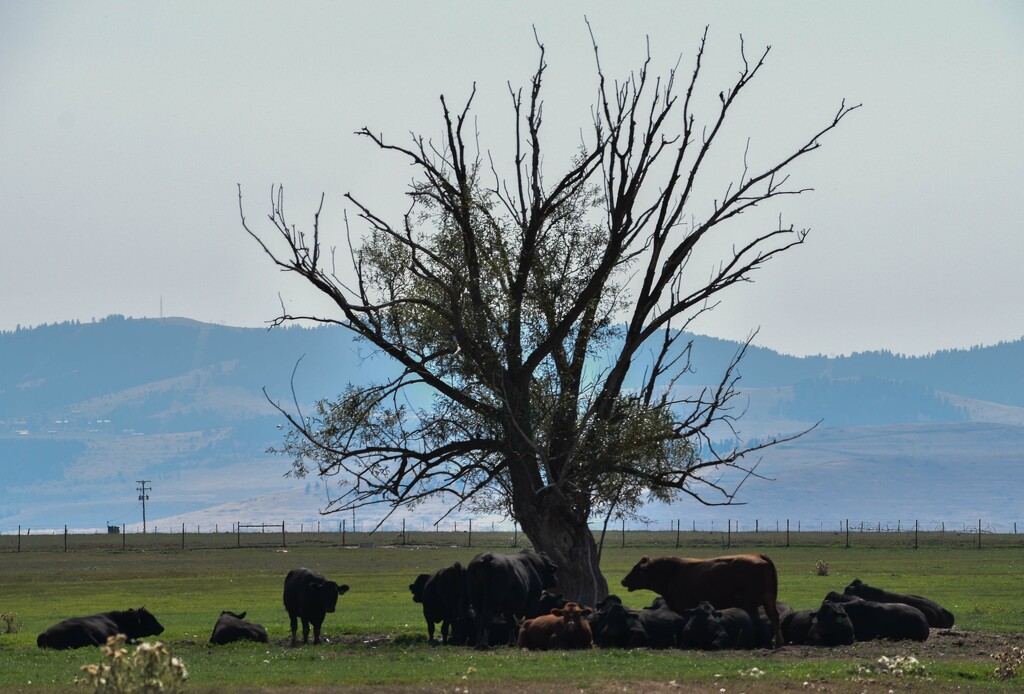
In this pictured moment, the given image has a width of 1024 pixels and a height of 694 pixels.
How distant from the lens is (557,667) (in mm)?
24297

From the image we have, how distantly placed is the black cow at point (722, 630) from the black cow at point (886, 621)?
2400mm

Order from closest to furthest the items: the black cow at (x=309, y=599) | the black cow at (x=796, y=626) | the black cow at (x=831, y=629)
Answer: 1. the black cow at (x=831, y=629)
2. the black cow at (x=796, y=626)
3. the black cow at (x=309, y=599)

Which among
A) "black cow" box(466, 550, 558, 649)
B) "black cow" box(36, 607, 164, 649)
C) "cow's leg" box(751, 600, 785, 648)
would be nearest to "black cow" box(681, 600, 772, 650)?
"cow's leg" box(751, 600, 785, 648)

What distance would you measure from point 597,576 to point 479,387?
245 inches

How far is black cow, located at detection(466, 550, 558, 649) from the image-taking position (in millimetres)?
30531

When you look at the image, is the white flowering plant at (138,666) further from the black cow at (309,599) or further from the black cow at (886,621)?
the black cow at (886,621)

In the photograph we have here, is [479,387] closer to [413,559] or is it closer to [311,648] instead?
[311,648]

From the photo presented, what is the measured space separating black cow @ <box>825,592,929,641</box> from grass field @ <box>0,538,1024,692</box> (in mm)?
688

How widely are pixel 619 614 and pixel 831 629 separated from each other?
4.54 m

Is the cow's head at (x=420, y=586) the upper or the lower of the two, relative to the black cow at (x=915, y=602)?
upper

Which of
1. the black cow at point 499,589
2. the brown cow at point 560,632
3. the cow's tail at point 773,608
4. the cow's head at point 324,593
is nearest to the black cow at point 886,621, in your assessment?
the cow's tail at point 773,608

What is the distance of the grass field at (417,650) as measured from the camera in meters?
22.3

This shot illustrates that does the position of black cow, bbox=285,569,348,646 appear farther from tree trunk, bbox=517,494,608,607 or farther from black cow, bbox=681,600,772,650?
black cow, bbox=681,600,772,650

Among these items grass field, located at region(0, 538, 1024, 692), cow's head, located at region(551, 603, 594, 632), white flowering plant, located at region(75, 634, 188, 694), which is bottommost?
grass field, located at region(0, 538, 1024, 692)
